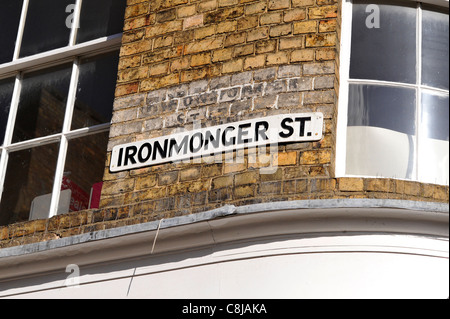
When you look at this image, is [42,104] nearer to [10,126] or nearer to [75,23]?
[10,126]

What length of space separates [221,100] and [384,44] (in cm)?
118

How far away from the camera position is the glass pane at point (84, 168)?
7.53 meters

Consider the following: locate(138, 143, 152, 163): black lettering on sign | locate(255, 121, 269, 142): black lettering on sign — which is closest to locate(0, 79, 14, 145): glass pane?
locate(138, 143, 152, 163): black lettering on sign

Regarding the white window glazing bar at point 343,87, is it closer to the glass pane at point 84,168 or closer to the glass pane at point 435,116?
the glass pane at point 435,116

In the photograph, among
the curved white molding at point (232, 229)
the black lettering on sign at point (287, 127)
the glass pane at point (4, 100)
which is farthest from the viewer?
the glass pane at point (4, 100)

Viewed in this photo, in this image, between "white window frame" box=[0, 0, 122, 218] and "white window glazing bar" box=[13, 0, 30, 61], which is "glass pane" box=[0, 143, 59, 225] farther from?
"white window glazing bar" box=[13, 0, 30, 61]

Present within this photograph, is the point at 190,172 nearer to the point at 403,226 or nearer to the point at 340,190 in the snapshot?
the point at 340,190

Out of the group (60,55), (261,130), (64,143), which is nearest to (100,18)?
(60,55)

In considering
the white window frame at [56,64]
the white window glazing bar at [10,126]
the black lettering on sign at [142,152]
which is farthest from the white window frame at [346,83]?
the white window glazing bar at [10,126]

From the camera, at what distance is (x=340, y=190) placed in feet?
21.1

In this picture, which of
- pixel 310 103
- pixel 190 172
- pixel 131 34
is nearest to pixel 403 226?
pixel 310 103

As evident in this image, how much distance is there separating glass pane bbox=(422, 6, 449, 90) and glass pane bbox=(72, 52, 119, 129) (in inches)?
93.3

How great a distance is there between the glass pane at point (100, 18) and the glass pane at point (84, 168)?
0.90 metres

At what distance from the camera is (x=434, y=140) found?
674 cm
